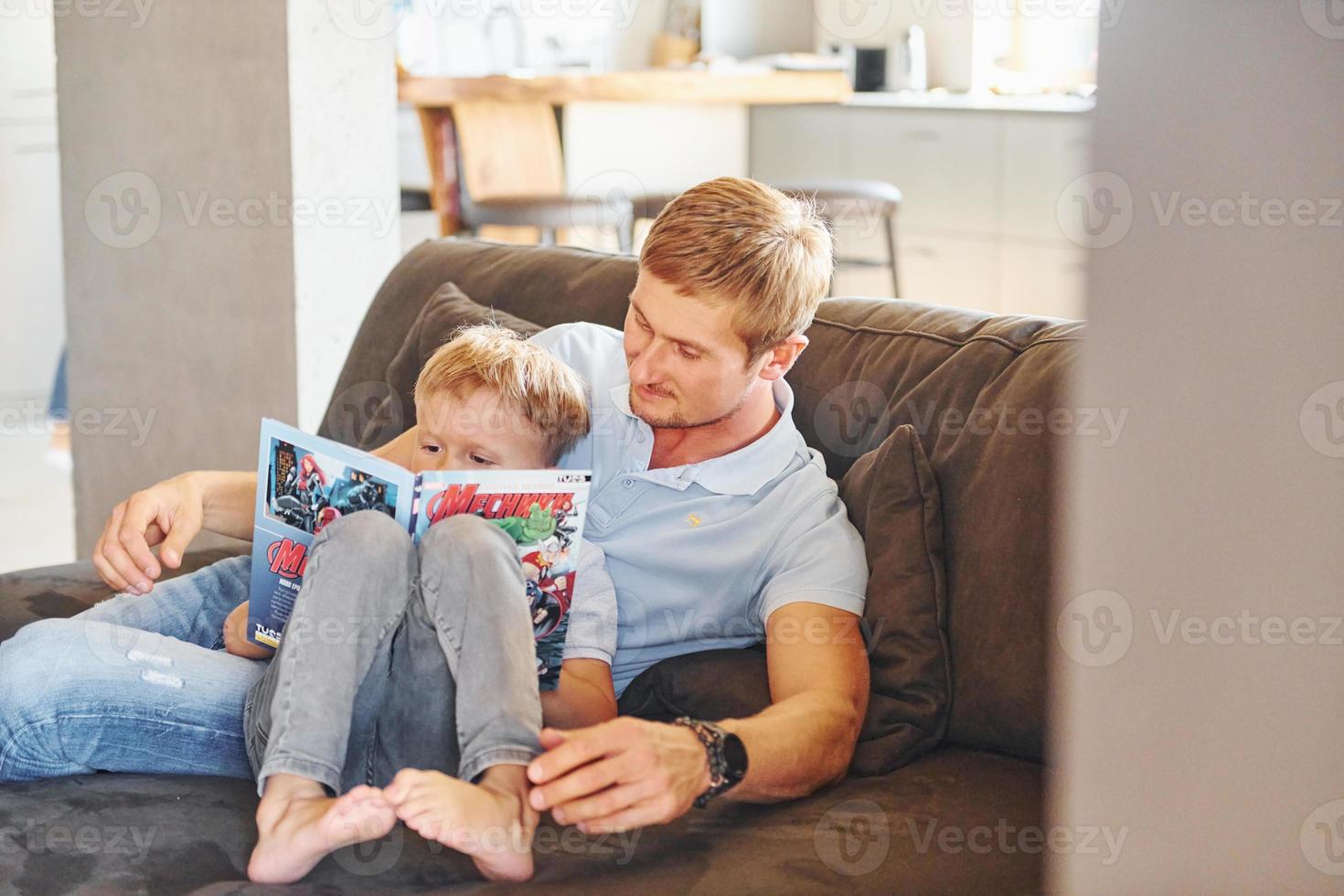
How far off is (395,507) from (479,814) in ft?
1.13

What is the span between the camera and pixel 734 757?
116 cm

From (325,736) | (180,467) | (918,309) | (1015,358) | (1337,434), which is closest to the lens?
(1337,434)

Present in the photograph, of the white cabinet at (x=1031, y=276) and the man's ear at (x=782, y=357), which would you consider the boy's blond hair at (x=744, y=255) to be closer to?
the man's ear at (x=782, y=357)

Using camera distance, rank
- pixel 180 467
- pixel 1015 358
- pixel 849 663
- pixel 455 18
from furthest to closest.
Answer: pixel 455 18, pixel 180 467, pixel 1015 358, pixel 849 663

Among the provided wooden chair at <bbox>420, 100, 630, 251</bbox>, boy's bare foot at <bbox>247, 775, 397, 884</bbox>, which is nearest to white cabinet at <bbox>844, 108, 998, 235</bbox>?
wooden chair at <bbox>420, 100, 630, 251</bbox>

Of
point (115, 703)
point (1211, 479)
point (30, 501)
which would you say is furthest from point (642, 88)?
point (1211, 479)

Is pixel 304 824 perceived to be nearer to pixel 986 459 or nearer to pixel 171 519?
pixel 171 519

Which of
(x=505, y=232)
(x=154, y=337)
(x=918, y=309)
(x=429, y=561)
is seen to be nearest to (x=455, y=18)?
(x=505, y=232)

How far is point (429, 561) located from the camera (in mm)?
1242

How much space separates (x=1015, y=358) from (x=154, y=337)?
6.32 ft

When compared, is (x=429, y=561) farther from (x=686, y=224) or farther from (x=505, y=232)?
(x=505, y=232)

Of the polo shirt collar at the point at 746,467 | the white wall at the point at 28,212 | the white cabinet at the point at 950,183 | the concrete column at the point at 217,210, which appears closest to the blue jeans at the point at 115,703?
the polo shirt collar at the point at 746,467

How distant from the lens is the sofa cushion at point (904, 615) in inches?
54.1

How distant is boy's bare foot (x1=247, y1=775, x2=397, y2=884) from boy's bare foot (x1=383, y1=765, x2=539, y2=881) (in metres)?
0.02
